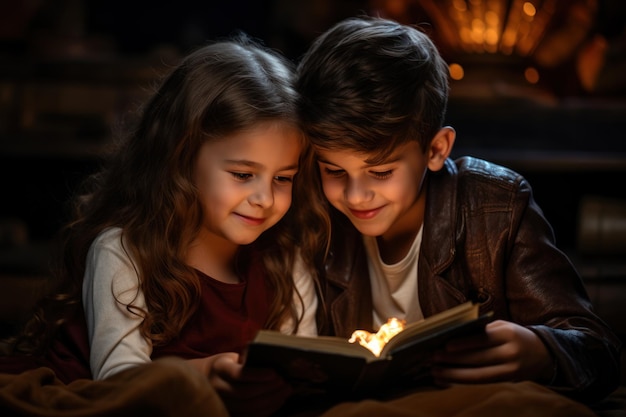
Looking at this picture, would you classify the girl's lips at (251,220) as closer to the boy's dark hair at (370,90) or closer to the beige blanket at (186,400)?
the boy's dark hair at (370,90)

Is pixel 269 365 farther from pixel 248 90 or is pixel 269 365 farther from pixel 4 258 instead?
pixel 4 258

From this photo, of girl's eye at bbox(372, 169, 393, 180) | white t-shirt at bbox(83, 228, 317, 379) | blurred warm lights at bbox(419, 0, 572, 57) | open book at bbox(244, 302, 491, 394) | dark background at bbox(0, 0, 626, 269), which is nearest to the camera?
open book at bbox(244, 302, 491, 394)

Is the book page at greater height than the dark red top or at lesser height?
greater

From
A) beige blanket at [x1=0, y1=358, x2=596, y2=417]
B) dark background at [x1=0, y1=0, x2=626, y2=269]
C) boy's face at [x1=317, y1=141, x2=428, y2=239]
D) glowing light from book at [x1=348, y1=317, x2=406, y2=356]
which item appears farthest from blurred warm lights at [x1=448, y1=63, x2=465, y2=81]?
beige blanket at [x1=0, y1=358, x2=596, y2=417]

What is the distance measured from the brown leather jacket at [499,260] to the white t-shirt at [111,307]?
423 mm

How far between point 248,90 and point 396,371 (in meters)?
0.56

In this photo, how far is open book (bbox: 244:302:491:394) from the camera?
1031mm

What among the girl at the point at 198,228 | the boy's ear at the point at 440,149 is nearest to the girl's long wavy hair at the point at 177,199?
the girl at the point at 198,228

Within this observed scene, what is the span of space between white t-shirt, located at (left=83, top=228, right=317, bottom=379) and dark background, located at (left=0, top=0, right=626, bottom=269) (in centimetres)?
119

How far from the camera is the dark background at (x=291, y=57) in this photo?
262cm

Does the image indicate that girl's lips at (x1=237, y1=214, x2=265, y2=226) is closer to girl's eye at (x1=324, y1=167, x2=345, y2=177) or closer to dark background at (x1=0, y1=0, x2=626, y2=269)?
girl's eye at (x1=324, y1=167, x2=345, y2=177)

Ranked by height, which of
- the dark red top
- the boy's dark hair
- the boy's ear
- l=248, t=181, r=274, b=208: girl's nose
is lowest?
the dark red top

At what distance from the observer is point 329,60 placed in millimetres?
1391

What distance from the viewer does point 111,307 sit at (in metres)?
1.32
